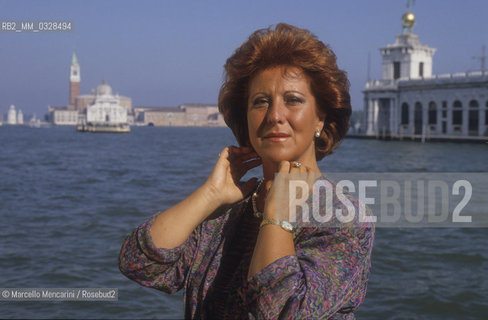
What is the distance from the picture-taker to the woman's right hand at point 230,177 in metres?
1.74

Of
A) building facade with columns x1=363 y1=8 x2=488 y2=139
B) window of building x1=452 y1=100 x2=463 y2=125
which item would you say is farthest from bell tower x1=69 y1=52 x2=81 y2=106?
window of building x1=452 y1=100 x2=463 y2=125

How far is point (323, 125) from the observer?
1.72m

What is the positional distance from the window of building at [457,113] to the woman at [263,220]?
52.9 m

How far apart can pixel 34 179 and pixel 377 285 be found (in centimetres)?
1517

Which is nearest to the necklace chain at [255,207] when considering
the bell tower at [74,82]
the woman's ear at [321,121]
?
the woman's ear at [321,121]

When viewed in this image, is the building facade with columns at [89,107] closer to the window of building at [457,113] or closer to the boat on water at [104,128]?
the boat on water at [104,128]

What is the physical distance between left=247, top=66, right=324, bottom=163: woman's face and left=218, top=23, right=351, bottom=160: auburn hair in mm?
Result: 23

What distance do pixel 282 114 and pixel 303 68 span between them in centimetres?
13

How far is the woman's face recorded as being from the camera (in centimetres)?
158

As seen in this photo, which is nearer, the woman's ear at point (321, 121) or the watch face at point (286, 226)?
the watch face at point (286, 226)

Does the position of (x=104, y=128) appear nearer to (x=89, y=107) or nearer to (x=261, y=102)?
(x=89, y=107)

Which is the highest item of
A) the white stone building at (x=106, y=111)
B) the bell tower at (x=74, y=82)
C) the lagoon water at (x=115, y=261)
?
the bell tower at (x=74, y=82)

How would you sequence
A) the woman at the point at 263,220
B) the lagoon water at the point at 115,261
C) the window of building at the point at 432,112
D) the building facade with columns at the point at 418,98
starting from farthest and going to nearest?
the window of building at the point at 432,112, the building facade with columns at the point at 418,98, the lagoon water at the point at 115,261, the woman at the point at 263,220

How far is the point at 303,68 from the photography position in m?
1.57
